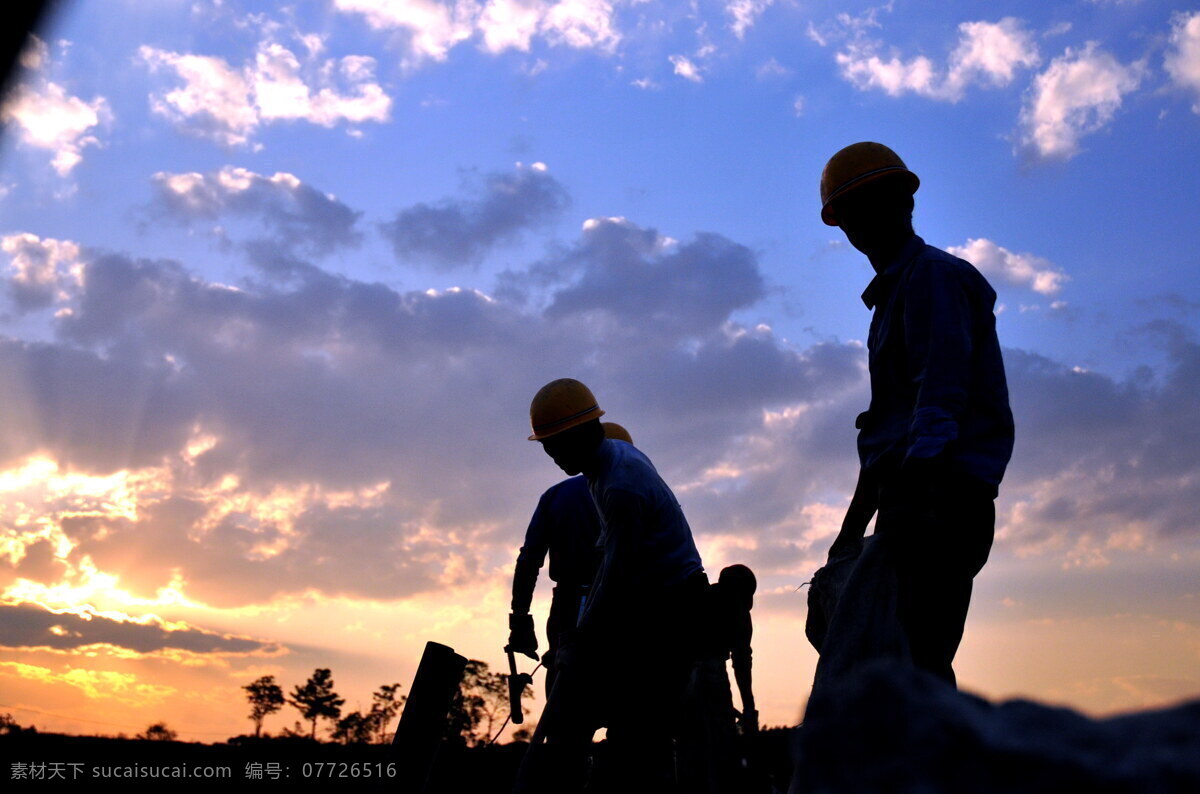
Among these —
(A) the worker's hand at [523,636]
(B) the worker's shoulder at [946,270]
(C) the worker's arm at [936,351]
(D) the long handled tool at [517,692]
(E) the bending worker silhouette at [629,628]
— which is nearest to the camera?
(C) the worker's arm at [936,351]

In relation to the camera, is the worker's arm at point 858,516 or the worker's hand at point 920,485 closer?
the worker's hand at point 920,485

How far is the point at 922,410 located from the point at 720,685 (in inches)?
111

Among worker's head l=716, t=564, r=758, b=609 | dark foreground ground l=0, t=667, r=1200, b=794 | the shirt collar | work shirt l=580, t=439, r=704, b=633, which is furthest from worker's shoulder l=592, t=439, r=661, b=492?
dark foreground ground l=0, t=667, r=1200, b=794

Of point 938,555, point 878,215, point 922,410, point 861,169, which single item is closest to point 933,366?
point 922,410

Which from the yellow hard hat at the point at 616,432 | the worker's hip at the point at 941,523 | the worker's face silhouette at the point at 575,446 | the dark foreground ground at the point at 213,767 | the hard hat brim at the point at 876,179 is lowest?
the dark foreground ground at the point at 213,767

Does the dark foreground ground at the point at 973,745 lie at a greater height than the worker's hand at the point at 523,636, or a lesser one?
lesser

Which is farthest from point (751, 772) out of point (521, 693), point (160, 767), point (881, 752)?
point (160, 767)

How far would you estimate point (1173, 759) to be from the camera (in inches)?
30.5

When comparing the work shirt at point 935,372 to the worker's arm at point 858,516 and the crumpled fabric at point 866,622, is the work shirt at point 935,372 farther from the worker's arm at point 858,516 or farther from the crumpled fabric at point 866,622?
the crumpled fabric at point 866,622

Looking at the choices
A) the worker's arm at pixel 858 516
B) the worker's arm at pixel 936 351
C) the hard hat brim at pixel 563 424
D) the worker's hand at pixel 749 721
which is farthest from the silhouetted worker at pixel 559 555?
the worker's arm at pixel 936 351

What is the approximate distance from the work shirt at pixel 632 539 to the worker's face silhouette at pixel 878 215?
7.30 feet

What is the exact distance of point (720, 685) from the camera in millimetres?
5098

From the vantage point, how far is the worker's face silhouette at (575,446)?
535 cm

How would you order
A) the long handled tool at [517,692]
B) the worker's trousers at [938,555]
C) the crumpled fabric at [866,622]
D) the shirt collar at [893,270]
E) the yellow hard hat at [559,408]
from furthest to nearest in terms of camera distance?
the long handled tool at [517,692] → the yellow hard hat at [559,408] → the shirt collar at [893,270] → the worker's trousers at [938,555] → the crumpled fabric at [866,622]
